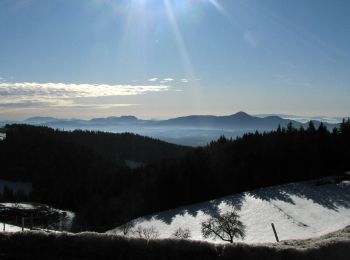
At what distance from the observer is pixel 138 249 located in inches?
438

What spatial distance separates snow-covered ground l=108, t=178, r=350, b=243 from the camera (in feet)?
251

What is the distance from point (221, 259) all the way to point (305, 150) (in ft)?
385

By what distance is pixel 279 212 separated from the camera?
88.3 meters

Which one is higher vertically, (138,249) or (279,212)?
(138,249)

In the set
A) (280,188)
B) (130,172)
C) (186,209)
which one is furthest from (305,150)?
(130,172)

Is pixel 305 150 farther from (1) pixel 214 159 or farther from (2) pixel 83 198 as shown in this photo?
(2) pixel 83 198

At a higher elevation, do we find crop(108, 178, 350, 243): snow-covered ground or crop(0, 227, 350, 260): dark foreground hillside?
crop(0, 227, 350, 260): dark foreground hillside

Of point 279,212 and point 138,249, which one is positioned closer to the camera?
point 138,249

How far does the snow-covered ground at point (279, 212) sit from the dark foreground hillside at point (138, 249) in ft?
201

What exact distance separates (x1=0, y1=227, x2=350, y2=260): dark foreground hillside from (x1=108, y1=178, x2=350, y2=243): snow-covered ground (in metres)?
61.4

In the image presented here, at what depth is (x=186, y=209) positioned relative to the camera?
109 metres

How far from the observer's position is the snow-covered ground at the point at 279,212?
76438 mm

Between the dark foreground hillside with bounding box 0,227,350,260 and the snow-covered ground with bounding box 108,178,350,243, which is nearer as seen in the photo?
the dark foreground hillside with bounding box 0,227,350,260

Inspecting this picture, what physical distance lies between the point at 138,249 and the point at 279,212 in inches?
3191
